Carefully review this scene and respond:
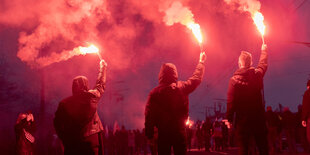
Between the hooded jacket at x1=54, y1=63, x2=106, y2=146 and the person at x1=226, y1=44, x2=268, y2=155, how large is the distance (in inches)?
96.5

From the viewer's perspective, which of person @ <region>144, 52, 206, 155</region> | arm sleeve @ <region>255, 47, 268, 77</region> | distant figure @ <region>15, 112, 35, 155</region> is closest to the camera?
person @ <region>144, 52, 206, 155</region>

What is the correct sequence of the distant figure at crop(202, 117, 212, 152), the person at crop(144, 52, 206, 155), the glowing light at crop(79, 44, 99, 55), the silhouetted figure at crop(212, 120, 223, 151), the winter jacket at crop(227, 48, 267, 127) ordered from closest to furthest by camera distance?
the person at crop(144, 52, 206, 155) → the winter jacket at crop(227, 48, 267, 127) → the glowing light at crop(79, 44, 99, 55) → the silhouetted figure at crop(212, 120, 223, 151) → the distant figure at crop(202, 117, 212, 152)

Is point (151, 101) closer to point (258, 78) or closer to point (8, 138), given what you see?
point (258, 78)

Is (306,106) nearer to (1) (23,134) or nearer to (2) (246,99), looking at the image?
(2) (246,99)

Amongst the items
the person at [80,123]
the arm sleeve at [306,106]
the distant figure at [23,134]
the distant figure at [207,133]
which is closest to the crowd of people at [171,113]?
the person at [80,123]

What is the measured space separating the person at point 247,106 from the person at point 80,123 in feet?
7.97

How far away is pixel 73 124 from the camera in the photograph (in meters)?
5.48

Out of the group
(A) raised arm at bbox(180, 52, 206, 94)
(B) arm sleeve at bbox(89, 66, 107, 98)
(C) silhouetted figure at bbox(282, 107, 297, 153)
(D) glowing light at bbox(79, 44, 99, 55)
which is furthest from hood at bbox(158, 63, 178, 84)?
(C) silhouetted figure at bbox(282, 107, 297, 153)

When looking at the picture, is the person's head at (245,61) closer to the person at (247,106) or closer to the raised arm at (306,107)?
the person at (247,106)

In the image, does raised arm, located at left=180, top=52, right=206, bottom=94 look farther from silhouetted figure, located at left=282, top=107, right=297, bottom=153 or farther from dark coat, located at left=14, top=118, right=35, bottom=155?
silhouetted figure, located at left=282, top=107, right=297, bottom=153

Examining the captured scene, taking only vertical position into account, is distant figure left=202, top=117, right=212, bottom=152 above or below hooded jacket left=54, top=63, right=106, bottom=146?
below

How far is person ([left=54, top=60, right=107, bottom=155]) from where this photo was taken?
5430mm

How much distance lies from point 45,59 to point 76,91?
14.2m

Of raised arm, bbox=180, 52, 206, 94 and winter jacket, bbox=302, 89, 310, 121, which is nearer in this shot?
raised arm, bbox=180, 52, 206, 94
